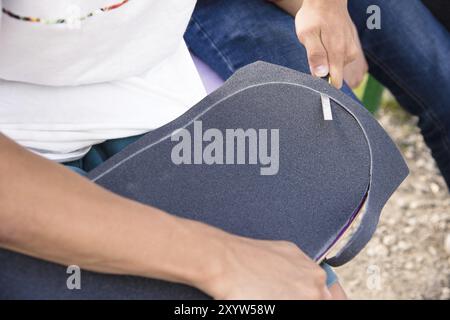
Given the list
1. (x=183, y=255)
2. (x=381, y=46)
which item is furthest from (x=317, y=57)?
(x=183, y=255)

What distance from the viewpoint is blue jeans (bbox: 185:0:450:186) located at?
1083mm

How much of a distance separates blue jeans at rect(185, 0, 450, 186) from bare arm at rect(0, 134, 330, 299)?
459 millimetres

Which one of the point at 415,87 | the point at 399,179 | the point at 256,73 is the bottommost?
the point at 415,87

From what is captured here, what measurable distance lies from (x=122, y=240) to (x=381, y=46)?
30.4 inches

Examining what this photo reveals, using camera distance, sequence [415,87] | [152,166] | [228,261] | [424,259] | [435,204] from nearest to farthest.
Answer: [228,261], [152,166], [415,87], [424,259], [435,204]

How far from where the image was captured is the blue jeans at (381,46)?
42.6 inches

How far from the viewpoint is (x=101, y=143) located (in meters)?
0.86

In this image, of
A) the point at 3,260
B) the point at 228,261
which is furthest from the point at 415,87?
the point at 3,260

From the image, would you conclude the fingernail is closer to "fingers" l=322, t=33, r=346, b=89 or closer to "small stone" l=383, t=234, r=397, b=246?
"fingers" l=322, t=33, r=346, b=89

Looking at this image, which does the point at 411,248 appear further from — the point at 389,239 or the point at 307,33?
the point at 307,33

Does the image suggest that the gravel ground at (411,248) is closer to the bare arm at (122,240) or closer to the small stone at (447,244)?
the small stone at (447,244)

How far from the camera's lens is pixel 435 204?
174cm

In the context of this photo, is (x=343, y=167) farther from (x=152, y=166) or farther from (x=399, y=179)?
(x=152, y=166)
